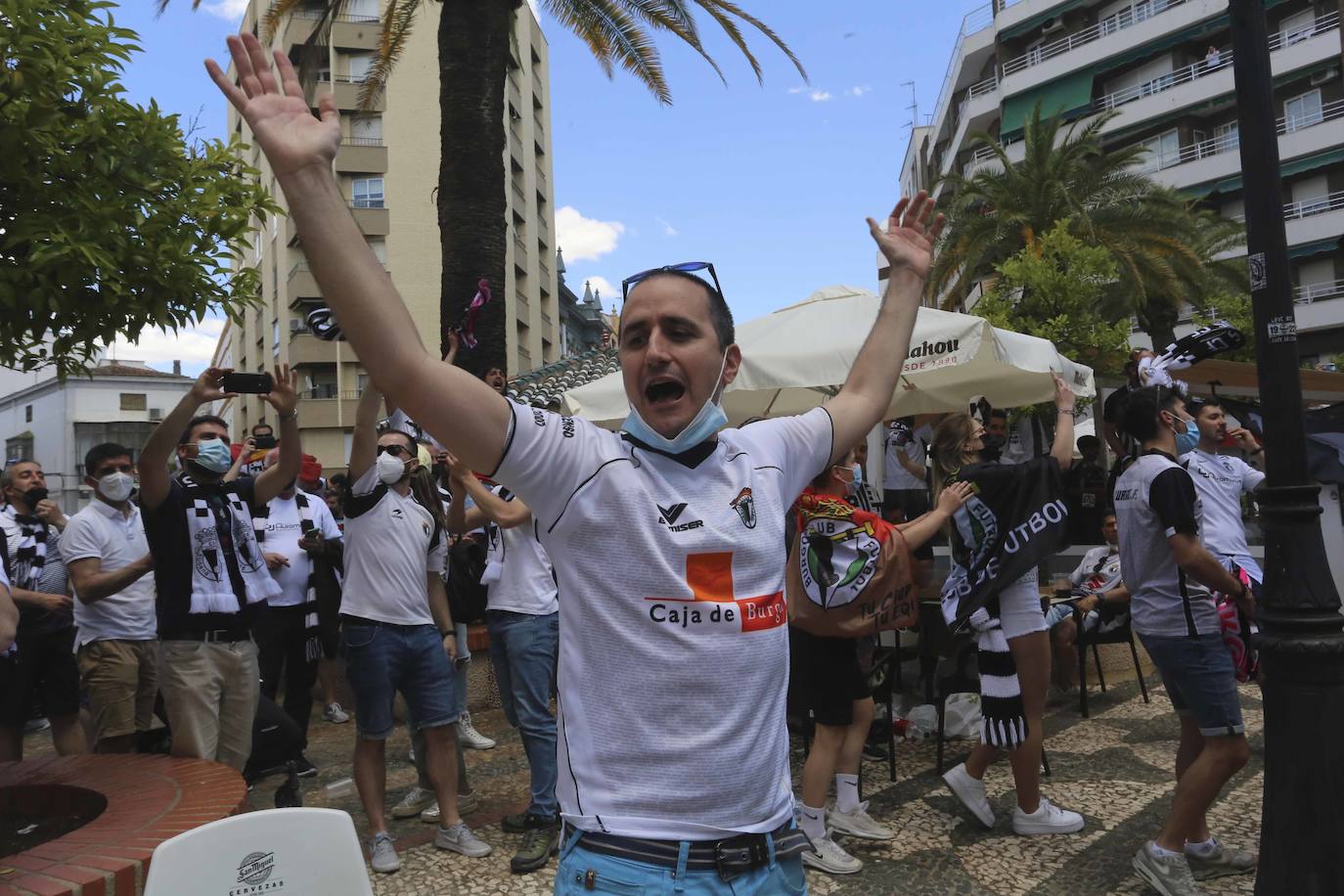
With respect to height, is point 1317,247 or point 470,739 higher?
point 1317,247

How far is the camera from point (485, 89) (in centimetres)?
941

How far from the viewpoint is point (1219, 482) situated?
529 cm

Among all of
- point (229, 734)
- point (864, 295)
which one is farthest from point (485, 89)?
point (229, 734)

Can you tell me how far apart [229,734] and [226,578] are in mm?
803

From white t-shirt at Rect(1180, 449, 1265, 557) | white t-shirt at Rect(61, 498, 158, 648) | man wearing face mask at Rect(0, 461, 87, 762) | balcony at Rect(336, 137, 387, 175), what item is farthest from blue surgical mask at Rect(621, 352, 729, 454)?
balcony at Rect(336, 137, 387, 175)

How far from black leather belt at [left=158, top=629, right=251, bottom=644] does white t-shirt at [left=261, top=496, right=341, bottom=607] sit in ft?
8.00

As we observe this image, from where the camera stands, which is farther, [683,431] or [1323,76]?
[1323,76]

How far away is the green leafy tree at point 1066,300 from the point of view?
21.0m

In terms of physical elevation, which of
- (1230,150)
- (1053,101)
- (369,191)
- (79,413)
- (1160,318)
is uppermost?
(1053,101)

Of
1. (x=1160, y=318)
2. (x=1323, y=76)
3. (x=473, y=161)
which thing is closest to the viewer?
(x=473, y=161)

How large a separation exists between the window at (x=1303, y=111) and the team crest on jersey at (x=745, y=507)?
42712mm

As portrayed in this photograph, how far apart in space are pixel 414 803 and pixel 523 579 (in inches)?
61.2

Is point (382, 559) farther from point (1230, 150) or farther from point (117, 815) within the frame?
point (1230, 150)

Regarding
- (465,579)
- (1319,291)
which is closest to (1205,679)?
(465,579)
